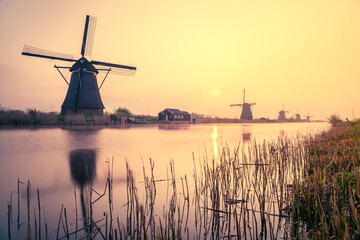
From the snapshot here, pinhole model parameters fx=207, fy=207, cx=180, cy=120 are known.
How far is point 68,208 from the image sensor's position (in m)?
4.61

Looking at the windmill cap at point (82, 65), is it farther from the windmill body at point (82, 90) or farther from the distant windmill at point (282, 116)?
the distant windmill at point (282, 116)

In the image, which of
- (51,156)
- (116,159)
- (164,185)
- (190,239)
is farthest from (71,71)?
(190,239)

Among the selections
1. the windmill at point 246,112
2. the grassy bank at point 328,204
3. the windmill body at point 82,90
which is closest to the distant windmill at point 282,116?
the windmill at point 246,112

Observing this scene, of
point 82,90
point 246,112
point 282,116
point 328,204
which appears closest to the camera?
point 328,204

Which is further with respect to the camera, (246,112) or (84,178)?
(246,112)

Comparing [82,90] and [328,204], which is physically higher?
[82,90]

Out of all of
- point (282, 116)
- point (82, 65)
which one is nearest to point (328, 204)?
point (82, 65)

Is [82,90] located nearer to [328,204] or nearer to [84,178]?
[84,178]

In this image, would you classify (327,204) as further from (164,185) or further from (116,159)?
(116,159)

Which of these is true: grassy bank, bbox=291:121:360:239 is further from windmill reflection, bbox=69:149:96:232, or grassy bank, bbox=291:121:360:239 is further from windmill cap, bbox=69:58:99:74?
windmill cap, bbox=69:58:99:74

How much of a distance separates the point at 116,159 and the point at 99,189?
448 centimetres

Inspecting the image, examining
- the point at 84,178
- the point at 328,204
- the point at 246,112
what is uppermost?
the point at 246,112

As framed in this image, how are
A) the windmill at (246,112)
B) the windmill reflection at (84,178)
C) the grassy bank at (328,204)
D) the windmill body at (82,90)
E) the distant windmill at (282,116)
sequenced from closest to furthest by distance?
the grassy bank at (328,204), the windmill reflection at (84,178), the windmill body at (82,90), the windmill at (246,112), the distant windmill at (282,116)

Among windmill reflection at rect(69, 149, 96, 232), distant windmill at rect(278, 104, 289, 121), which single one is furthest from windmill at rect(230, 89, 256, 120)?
windmill reflection at rect(69, 149, 96, 232)
